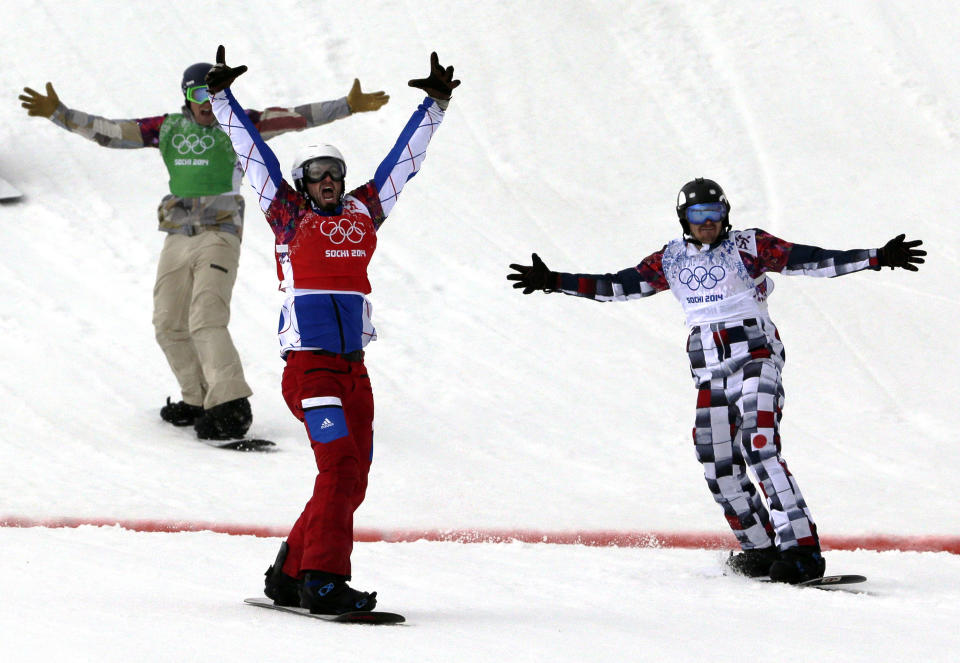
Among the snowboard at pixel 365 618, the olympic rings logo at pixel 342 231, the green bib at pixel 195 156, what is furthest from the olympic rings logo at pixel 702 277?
the green bib at pixel 195 156

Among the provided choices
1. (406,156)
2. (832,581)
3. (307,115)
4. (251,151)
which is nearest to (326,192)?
(251,151)

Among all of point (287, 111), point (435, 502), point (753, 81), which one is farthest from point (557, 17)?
point (435, 502)

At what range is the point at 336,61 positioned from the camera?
56.3ft

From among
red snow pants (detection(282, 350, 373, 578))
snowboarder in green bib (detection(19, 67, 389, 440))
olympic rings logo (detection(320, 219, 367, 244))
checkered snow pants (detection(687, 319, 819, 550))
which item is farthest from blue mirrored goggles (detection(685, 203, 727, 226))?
snowboarder in green bib (detection(19, 67, 389, 440))

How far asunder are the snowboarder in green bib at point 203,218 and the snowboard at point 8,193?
14.2ft

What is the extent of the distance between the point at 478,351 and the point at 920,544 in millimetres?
4557

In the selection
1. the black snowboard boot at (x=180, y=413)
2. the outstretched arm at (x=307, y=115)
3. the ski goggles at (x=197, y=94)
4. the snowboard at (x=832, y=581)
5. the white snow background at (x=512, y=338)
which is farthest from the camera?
the black snowboard boot at (x=180, y=413)

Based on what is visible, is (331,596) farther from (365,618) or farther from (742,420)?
(742,420)

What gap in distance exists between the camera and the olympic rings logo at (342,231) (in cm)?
546

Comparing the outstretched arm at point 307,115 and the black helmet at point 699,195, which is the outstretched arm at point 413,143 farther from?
the outstretched arm at point 307,115

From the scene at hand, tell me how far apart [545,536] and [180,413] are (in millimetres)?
3024

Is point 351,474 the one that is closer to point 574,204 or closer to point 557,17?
point 574,204

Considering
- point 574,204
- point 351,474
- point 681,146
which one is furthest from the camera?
point 681,146

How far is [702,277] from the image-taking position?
661 cm
